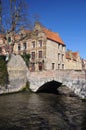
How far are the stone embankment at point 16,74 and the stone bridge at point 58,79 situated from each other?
100 centimetres

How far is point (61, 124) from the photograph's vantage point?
1152 centimetres

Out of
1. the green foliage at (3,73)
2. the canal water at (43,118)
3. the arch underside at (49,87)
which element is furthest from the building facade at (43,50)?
the canal water at (43,118)

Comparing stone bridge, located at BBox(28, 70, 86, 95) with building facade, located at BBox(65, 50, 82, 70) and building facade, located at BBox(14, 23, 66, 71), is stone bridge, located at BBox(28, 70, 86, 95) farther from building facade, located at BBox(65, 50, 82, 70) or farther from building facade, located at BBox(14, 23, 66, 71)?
building facade, located at BBox(65, 50, 82, 70)

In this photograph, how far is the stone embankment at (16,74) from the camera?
24.0 meters

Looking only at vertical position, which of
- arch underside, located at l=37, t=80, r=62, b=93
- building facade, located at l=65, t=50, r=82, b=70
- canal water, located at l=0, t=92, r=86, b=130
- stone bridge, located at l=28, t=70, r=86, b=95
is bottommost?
canal water, located at l=0, t=92, r=86, b=130

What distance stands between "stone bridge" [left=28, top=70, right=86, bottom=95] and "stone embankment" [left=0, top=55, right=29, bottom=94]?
1.00 metres

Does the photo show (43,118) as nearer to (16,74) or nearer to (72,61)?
(16,74)

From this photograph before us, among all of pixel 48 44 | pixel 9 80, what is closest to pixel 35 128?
pixel 9 80

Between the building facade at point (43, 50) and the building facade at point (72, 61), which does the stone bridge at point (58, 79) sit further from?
the building facade at point (72, 61)

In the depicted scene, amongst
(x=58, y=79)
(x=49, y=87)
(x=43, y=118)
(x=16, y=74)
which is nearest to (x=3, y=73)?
(x=16, y=74)

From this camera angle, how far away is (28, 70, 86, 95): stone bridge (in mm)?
20188

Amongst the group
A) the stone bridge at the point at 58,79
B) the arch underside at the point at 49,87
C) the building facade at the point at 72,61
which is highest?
the building facade at the point at 72,61

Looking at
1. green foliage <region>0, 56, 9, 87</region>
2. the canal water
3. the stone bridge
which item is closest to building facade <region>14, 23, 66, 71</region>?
the stone bridge

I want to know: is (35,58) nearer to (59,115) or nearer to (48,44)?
(48,44)
